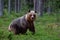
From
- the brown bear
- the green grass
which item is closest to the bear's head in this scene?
the brown bear

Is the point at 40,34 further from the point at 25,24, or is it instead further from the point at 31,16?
the point at 31,16

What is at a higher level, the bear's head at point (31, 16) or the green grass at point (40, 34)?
the bear's head at point (31, 16)

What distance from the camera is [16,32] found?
1159cm

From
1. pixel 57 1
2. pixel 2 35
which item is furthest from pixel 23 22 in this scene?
pixel 57 1

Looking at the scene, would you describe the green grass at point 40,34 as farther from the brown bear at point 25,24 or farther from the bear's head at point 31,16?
the bear's head at point 31,16

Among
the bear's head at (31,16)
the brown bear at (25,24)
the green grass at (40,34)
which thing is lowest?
the green grass at (40,34)

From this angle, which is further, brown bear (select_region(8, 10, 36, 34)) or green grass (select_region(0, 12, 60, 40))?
brown bear (select_region(8, 10, 36, 34))

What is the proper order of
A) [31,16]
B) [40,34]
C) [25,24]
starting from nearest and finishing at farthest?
1. [31,16]
2. [25,24]
3. [40,34]

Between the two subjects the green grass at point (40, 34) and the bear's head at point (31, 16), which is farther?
the bear's head at point (31, 16)

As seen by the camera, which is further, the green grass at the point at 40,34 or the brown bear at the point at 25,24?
the brown bear at the point at 25,24

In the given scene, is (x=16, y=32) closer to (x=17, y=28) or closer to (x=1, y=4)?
(x=17, y=28)

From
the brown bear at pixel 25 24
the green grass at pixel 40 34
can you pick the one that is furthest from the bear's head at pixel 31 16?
the green grass at pixel 40 34

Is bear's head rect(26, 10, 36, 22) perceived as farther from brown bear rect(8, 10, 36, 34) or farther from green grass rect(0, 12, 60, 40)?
green grass rect(0, 12, 60, 40)

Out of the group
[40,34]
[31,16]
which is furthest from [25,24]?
→ [40,34]
